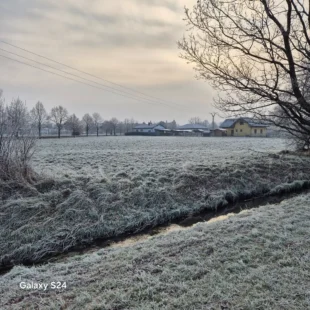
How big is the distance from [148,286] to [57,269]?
71.0 inches

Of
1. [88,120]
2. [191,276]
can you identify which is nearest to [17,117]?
[191,276]

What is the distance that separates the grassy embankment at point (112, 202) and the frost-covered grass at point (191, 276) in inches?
61.8

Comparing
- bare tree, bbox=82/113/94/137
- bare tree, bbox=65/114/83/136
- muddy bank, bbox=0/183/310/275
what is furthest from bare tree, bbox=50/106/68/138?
muddy bank, bbox=0/183/310/275

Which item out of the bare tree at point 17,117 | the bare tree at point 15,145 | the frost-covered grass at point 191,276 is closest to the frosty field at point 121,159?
the bare tree at point 15,145

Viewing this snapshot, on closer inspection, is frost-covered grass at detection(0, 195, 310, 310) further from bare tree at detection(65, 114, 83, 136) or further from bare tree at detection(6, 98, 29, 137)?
bare tree at detection(65, 114, 83, 136)

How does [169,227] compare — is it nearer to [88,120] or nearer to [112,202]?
[112,202]

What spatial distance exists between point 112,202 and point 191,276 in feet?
15.3

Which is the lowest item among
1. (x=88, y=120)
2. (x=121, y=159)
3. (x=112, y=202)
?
(x=112, y=202)

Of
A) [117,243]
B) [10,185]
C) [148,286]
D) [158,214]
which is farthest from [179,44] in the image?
[10,185]

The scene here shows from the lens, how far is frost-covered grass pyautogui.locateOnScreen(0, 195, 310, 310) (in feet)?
8.37

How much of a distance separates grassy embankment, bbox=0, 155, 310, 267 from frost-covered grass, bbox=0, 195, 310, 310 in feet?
5.15

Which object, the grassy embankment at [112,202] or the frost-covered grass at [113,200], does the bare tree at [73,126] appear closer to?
the frost-covered grass at [113,200]

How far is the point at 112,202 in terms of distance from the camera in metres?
7.32

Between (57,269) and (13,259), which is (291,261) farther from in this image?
(13,259)
